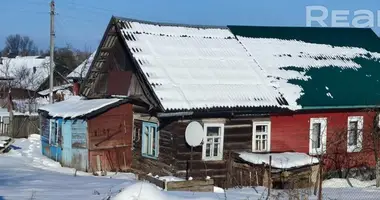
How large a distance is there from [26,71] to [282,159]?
5983 centimetres

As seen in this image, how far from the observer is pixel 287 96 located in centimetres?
1853

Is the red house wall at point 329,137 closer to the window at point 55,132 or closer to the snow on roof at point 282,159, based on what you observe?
the snow on roof at point 282,159

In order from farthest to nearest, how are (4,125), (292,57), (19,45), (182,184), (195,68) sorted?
(19,45) < (4,125) < (292,57) < (195,68) < (182,184)

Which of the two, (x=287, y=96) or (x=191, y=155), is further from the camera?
(x=287, y=96)

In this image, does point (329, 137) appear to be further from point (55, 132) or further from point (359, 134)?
point (55, 132)

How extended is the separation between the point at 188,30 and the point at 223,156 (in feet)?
19.1

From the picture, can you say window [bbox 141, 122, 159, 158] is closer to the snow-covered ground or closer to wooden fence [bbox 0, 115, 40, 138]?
the snow-covered ground

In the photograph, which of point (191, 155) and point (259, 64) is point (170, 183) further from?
point (259, 64)

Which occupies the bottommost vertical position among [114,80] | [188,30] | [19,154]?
[19,154]

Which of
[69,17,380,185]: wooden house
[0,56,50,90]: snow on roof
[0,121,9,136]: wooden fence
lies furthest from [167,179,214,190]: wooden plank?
[0,56,50,90]: snow on roof

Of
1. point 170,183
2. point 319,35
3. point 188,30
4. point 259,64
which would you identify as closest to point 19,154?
point 188,30

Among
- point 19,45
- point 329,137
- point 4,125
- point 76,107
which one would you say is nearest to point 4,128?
point 4,125

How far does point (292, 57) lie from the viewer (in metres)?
21.1

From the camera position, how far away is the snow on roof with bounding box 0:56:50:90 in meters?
63.9
